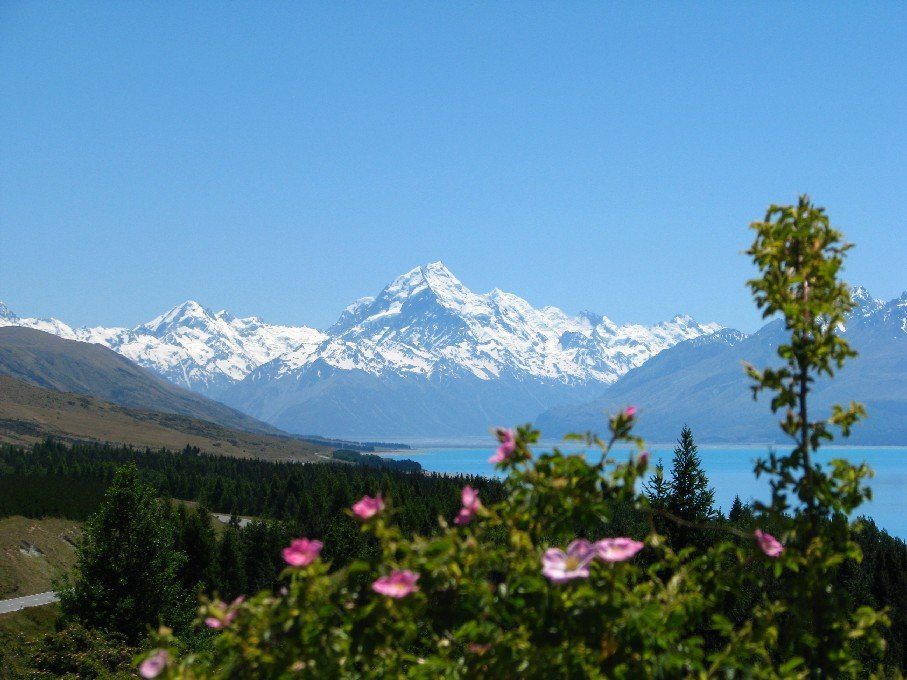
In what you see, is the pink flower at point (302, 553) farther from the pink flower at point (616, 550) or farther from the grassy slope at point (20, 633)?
the grassy slope at point (20, 633)

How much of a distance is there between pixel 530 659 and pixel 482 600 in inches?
18.5

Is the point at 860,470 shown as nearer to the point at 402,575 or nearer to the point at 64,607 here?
the point at 402,575

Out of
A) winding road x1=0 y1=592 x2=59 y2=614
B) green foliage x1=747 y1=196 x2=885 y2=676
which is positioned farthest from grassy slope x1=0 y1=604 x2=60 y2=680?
green foliage x1=747 y1=196 x2=885 y2=676

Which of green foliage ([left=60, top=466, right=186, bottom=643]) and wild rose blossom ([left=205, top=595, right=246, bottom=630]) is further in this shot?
green foliage ([left=60, top=466, right=186, bottom=643])

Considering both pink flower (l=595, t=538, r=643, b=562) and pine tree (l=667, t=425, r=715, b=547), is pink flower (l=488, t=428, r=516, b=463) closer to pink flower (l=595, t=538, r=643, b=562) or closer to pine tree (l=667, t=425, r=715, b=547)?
pink flower (l=595, t=538, r=643, b=562)

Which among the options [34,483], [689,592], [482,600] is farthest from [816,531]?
[34,483]

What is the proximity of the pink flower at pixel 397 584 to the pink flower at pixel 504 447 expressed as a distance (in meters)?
1.09

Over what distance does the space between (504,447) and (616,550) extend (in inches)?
44.3

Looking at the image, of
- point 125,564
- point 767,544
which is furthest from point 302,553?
point 125,564

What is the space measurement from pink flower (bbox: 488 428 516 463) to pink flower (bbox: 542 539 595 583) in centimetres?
94

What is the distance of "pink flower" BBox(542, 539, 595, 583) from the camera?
505 cm

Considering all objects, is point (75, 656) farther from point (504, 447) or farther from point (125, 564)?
point (504, 447)

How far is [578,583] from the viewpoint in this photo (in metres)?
5.45

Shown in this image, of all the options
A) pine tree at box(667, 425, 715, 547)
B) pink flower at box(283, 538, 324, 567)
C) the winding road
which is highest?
pink flower at box(283, 538, 324, 567)
